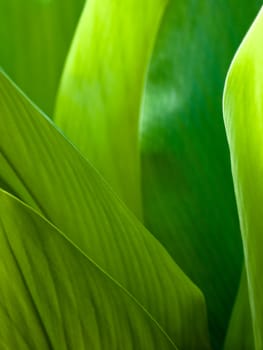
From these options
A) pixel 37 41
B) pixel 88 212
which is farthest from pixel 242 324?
pixel 37 41

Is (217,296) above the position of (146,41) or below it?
below

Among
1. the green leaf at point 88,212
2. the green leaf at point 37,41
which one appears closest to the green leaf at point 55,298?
the green leaf at point 88,212

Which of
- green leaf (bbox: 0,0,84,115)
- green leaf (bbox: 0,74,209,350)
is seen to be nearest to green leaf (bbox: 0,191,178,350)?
green leaf (bbox: 0,74,209,350)

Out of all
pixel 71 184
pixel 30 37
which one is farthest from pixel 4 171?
pixel 30 37

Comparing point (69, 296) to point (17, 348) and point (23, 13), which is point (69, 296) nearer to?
point (17, 348)

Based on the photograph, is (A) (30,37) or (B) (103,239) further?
(A) (30,37)
